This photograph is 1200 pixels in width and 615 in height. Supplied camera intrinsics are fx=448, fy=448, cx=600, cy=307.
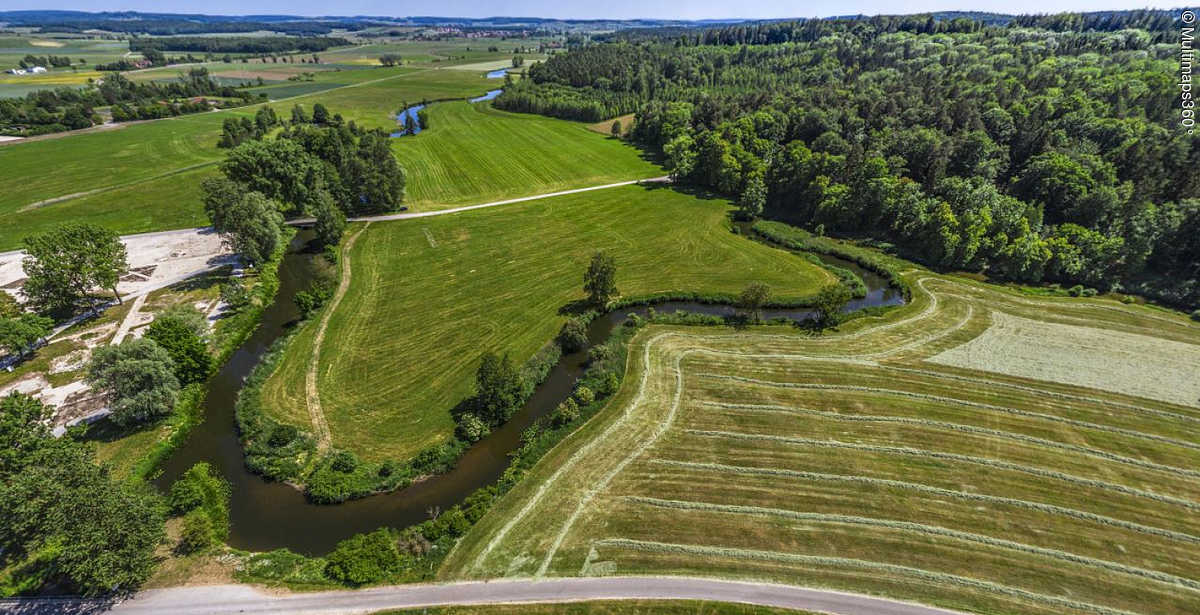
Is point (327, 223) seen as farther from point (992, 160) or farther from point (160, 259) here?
point (992, 160)

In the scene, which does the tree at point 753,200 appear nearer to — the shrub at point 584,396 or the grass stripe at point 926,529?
the shrub at point 584,396

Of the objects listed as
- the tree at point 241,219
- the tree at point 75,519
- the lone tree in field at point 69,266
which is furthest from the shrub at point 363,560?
the tree at point 241,219

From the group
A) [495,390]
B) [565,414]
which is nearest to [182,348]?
[495,390]

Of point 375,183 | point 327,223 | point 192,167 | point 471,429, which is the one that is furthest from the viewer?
point 192,167

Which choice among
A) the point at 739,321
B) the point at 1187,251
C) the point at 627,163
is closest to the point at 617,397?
the point at 739,321

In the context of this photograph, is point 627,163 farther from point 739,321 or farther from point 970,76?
point 970,76

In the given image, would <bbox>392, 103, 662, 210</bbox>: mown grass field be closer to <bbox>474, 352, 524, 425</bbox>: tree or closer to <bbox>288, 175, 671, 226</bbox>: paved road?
<bbox>288, 175, 671, 226</bbox>: paved road

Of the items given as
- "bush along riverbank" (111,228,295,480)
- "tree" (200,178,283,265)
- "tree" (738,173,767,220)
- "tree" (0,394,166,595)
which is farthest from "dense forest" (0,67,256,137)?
"tree" (738,173,767,220)
